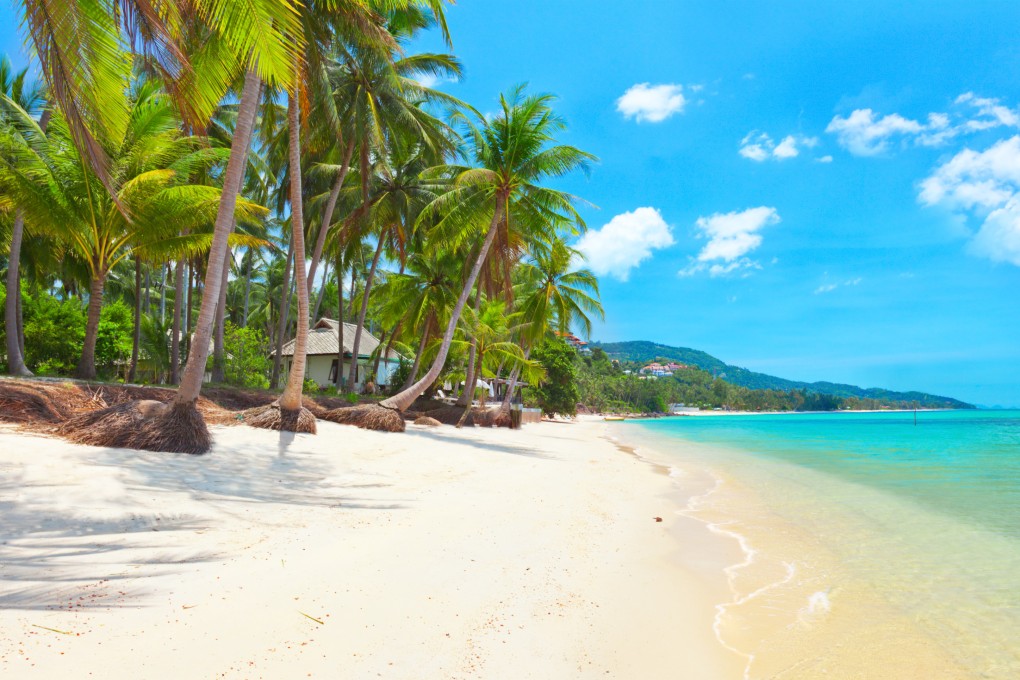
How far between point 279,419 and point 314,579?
6.67 meters

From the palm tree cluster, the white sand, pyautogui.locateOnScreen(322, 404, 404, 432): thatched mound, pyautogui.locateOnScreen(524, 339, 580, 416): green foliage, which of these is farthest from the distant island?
the white sand

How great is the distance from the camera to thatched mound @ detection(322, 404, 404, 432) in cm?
1189

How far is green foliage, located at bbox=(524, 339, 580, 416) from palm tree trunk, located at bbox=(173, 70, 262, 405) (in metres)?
27.5

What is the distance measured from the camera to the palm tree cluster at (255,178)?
5031mm

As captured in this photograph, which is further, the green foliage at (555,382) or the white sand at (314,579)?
the green foliage at (555,382)

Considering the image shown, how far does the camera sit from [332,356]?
28.6 m

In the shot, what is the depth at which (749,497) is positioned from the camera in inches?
379

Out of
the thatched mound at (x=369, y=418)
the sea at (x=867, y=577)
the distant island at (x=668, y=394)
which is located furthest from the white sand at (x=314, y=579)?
the distant island at (x=668, y=394)

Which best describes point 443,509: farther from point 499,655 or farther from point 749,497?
point 749,497

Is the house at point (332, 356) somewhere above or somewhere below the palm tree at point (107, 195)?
below

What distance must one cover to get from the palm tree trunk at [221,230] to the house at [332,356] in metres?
19.1

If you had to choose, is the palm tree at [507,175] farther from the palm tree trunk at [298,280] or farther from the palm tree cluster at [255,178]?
the palm tree trunk at [298,280]

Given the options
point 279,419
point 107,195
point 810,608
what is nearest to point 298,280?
point 279,419

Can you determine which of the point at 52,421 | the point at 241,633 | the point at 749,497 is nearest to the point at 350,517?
the point at 241,633
